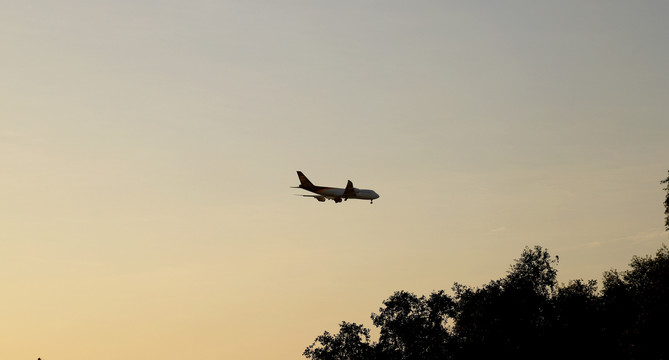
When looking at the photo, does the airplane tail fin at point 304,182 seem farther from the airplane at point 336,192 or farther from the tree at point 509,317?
the tree at point 509,317

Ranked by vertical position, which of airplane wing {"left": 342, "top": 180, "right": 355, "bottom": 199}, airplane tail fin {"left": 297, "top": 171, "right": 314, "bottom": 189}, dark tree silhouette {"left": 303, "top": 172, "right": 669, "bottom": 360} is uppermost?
airplane tail fin {"left": 297, "top": 171, "right": 314, "bottom": 189}

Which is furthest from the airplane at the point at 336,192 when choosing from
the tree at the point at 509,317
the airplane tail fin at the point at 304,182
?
the tree at the point at 509,317

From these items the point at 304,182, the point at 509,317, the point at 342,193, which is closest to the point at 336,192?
the point at 342,193

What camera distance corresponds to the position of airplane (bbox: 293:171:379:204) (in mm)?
→ 148000

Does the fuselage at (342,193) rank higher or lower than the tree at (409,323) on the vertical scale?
higher

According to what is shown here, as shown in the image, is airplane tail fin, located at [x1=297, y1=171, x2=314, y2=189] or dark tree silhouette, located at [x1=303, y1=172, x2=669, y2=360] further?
airplane tail fin, located at [x1=297, y1=171, x2=314, y2=189]

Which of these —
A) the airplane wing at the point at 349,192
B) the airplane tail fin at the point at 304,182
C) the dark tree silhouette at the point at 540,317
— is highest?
the airplane tail fin at the point at 304,182

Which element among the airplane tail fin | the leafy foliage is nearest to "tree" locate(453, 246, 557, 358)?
the leafy foliage

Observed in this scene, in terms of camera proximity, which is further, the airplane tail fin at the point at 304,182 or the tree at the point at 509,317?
the airplane tail fin at the point at 304,182

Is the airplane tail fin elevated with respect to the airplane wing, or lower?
elevated

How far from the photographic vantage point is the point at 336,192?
490 ft

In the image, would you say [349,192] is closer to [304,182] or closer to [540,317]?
[304,182]

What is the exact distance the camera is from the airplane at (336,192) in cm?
14800

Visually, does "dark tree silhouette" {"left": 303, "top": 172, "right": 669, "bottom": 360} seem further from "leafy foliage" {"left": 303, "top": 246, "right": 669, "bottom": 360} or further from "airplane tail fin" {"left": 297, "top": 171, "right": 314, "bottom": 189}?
"airplane tail fin" {"left": 297, "top": 171, "right": 314, "bottom": 189}
